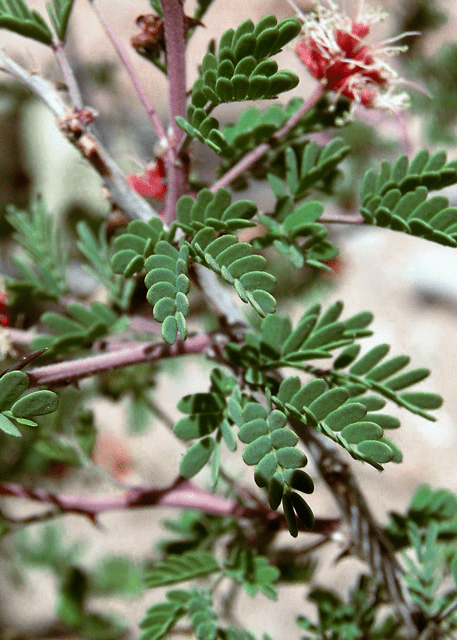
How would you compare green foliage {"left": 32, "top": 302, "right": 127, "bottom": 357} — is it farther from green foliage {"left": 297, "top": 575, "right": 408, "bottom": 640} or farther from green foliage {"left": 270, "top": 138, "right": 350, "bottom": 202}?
green foliage {"left": 297, "top": 575, "right": 408, "bottom": 640}

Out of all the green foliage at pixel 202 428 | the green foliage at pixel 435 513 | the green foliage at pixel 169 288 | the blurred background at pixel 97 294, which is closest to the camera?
the green foliage at pixel 169 288

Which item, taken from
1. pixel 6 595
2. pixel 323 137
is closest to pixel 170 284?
pixel 6 595

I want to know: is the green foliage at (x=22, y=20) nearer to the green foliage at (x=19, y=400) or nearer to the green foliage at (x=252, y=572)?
the green foliage at (x=19, y=400)

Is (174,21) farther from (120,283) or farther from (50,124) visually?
(50,124)

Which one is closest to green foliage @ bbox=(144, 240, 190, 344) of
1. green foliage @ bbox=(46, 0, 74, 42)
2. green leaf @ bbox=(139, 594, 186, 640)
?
green foliage @ bbox=(46, 0, 74, 42)

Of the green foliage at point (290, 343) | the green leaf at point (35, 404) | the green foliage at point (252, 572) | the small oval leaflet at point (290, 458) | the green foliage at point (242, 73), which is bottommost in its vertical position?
the green foliage at point (252, 572)

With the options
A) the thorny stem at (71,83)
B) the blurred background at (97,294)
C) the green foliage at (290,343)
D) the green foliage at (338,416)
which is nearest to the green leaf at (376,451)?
the green foliage at (338,416)
